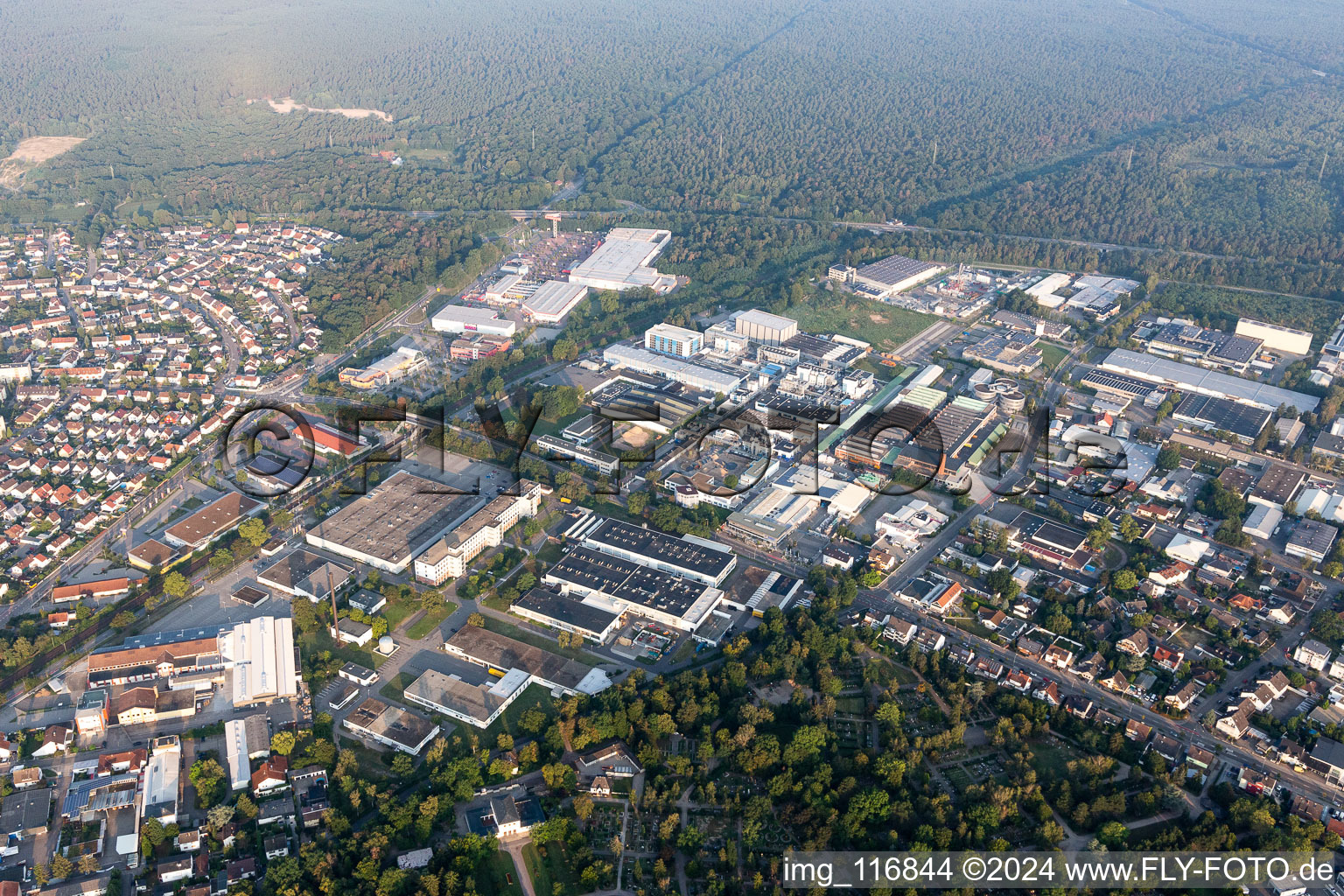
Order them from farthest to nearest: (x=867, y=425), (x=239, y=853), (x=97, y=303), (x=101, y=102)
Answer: (x=101, y=102) < (x=97, y=303) < (x=867, y=425) < (x=239, y=853)

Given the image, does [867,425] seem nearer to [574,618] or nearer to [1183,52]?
[574,618]

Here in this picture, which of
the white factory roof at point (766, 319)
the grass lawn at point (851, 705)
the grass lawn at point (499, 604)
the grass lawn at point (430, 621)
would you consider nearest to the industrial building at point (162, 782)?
the grass lawn at point (430, 621)

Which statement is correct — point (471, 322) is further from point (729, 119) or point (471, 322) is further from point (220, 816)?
point (729, 119)

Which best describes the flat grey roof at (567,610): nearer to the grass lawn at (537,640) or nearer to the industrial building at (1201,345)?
the grass lawn at (537,640)

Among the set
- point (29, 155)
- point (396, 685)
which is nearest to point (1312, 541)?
point (396, 685)

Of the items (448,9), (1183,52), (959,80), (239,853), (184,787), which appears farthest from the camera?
(448,9)

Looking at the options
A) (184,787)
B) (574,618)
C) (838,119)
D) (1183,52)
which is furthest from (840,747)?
(1183,52)
